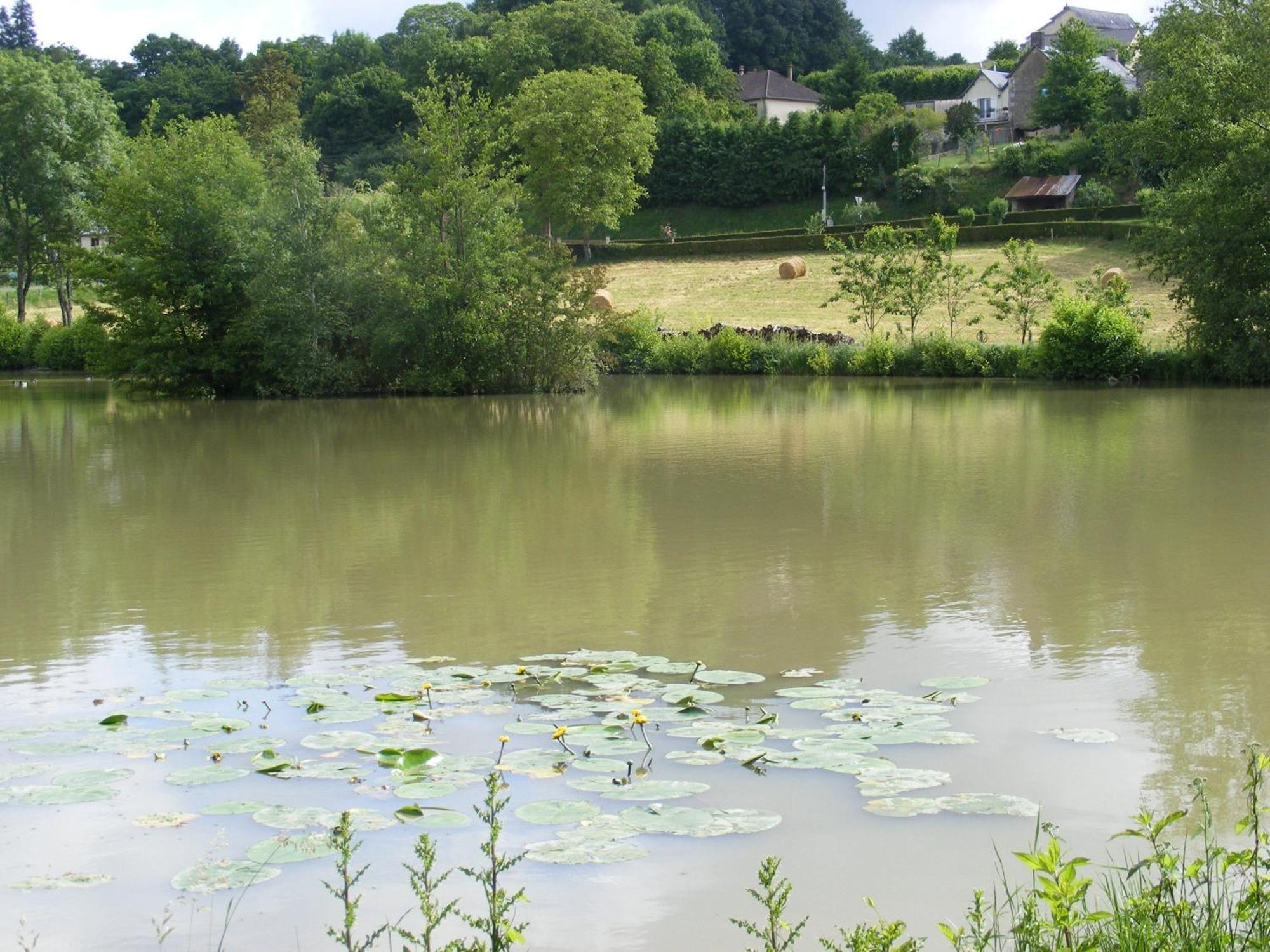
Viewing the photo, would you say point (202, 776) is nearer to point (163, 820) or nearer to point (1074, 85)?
point (163, 820)

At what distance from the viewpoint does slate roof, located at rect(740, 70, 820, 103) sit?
321ft

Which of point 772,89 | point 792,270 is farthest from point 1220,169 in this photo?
point 772,89

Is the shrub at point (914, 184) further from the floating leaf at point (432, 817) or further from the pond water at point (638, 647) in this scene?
the floating leaf at point (432, 817)

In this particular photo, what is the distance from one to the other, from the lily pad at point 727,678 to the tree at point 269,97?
53670 millimetres

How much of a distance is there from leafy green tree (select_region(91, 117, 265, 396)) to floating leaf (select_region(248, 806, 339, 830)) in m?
27.3

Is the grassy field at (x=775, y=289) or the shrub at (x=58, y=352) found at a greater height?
the grassy field at (x=775, y=289)

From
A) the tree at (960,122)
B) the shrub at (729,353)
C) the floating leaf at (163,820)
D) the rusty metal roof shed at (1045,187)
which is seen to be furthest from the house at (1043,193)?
the floating leaf at (163,820)

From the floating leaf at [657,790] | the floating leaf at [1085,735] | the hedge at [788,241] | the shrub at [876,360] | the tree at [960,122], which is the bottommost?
the floating leaf at [1085,735]

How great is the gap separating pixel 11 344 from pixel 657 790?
45478 millimetres

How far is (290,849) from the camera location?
186 inches

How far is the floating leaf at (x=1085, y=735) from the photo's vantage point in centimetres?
592

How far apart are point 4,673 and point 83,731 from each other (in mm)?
1615

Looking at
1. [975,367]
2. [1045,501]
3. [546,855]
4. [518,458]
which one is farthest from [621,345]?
[546,855]

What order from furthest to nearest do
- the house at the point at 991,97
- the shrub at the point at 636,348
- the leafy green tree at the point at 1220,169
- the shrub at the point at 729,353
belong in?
the house at the point at 991,97
the shrub at the point at 636,348
the shrub at the point at 729,353
the leafy green tree at the point at 1220,169
